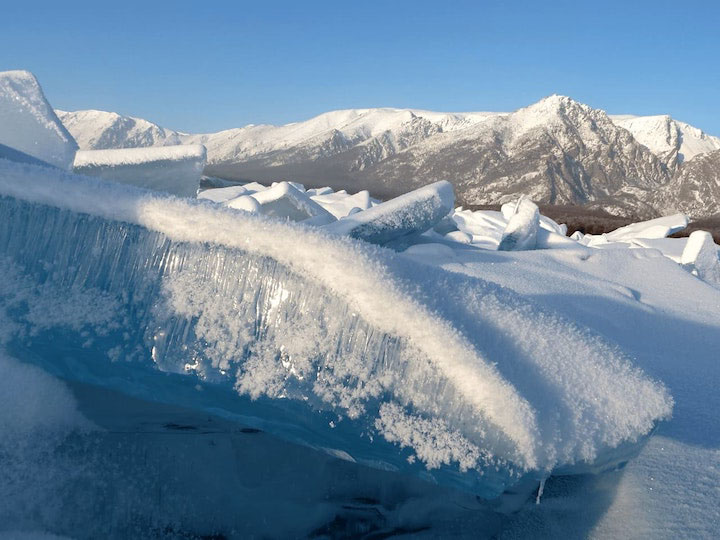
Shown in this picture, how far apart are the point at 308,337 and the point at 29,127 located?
2231 mm

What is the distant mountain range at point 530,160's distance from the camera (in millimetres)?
46562

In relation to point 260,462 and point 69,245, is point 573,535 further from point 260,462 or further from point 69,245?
point 69,245

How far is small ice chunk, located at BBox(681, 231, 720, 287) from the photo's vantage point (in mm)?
5195

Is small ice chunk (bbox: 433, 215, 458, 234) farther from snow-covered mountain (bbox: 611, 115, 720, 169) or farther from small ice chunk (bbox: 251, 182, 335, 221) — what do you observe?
snow-covered mountain (bbox: 611, 115, 720, 169)

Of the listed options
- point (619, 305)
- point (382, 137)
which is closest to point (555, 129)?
point (382, 137)

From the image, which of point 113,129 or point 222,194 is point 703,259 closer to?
point 222,194

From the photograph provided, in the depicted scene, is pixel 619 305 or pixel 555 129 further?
pixel 555 129

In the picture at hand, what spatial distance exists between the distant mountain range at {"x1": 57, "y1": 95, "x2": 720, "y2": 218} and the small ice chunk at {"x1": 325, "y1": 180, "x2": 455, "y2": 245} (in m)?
35.1

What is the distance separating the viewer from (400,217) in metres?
3.13

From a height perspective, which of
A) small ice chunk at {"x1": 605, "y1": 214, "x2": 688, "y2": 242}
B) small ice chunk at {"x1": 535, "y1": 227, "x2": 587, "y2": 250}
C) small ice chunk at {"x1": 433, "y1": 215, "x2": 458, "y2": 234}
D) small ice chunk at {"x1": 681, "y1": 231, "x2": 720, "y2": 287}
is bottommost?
small ice chunk at {"x1": 433, "y1": 215, "x2": 458, "y2": 234}

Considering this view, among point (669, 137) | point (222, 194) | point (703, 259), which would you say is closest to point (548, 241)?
point (703, 259)

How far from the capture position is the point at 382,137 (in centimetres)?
8262

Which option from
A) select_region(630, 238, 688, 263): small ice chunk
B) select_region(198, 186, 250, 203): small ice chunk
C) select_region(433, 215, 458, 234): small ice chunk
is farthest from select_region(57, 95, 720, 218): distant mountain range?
select_region(198, 186, 250, 203): small ice chunk

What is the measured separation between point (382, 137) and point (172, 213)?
274ft
